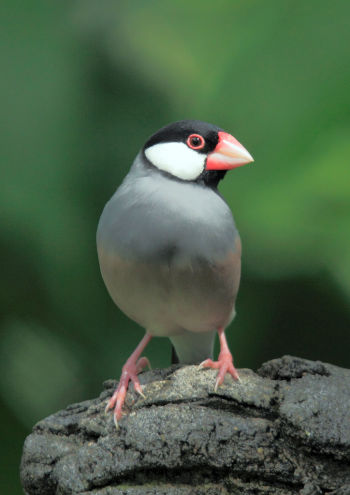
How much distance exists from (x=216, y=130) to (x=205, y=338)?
0.80 m

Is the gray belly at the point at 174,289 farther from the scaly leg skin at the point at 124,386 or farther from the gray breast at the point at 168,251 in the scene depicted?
the scaly leg skin at the point at 124,386

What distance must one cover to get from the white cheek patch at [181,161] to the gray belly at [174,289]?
29cm

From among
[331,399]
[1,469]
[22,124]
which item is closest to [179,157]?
[331,399]

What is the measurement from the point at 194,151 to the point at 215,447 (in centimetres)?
100

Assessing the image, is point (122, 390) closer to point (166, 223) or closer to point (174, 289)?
point (174, 289)

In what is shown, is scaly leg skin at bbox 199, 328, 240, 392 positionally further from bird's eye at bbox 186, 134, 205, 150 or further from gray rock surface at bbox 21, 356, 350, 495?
bird's eye at bbox 186, 134, 205, 150

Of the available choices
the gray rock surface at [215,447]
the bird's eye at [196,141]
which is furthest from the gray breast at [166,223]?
the gray rock surface at [215,447]

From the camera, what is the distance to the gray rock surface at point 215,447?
6.54ft

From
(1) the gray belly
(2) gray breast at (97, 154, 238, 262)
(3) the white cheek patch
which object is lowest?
(1) the gray belly

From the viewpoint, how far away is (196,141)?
97.2 inches

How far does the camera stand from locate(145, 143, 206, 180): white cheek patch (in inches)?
96.5

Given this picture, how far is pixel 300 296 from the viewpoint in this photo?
3570 millimetres

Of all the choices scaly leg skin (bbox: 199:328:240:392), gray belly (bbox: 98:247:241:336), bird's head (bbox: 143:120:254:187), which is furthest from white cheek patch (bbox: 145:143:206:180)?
scaly leg skin (bbox: 199:328:240:392)

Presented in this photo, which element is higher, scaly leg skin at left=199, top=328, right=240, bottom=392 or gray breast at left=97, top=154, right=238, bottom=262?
gray breast at left=97, top=154, right=238, bottom=262
